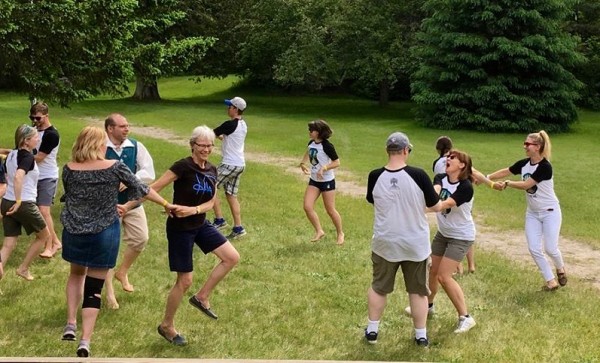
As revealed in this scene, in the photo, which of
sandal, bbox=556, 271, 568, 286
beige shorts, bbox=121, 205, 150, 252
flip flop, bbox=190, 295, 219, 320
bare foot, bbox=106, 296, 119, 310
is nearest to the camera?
flip flop, bbox=190, 295, 219, 320

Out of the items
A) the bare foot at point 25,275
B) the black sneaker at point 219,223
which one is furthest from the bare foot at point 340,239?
the bare foot at point 25,275

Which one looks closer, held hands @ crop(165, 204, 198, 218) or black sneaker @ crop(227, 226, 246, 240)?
held hands @ crop(165, 204, 198, 218)

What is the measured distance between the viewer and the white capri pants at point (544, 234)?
7630 mm

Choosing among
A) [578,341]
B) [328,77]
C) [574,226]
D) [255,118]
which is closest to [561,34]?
[328,77]

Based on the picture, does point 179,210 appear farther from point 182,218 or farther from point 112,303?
point 112,303

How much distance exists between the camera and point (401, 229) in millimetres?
5457

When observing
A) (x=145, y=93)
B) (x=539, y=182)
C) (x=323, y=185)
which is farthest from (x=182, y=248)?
(x=145, y=93)

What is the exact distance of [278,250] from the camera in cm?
912

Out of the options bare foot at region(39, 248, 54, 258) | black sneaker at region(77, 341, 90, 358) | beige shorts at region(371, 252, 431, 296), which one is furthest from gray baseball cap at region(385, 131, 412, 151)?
bare foot at region(39, 248, 54, 258)

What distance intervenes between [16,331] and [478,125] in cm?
2527

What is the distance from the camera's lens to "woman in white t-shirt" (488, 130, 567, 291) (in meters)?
7.44

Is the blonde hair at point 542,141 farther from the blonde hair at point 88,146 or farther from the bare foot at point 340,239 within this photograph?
the blonde hair at point 88,146

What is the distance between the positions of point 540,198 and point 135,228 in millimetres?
4304

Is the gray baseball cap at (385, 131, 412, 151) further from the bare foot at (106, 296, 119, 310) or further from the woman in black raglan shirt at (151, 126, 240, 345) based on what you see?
the bare foot at (106, 296, 119, 310)
